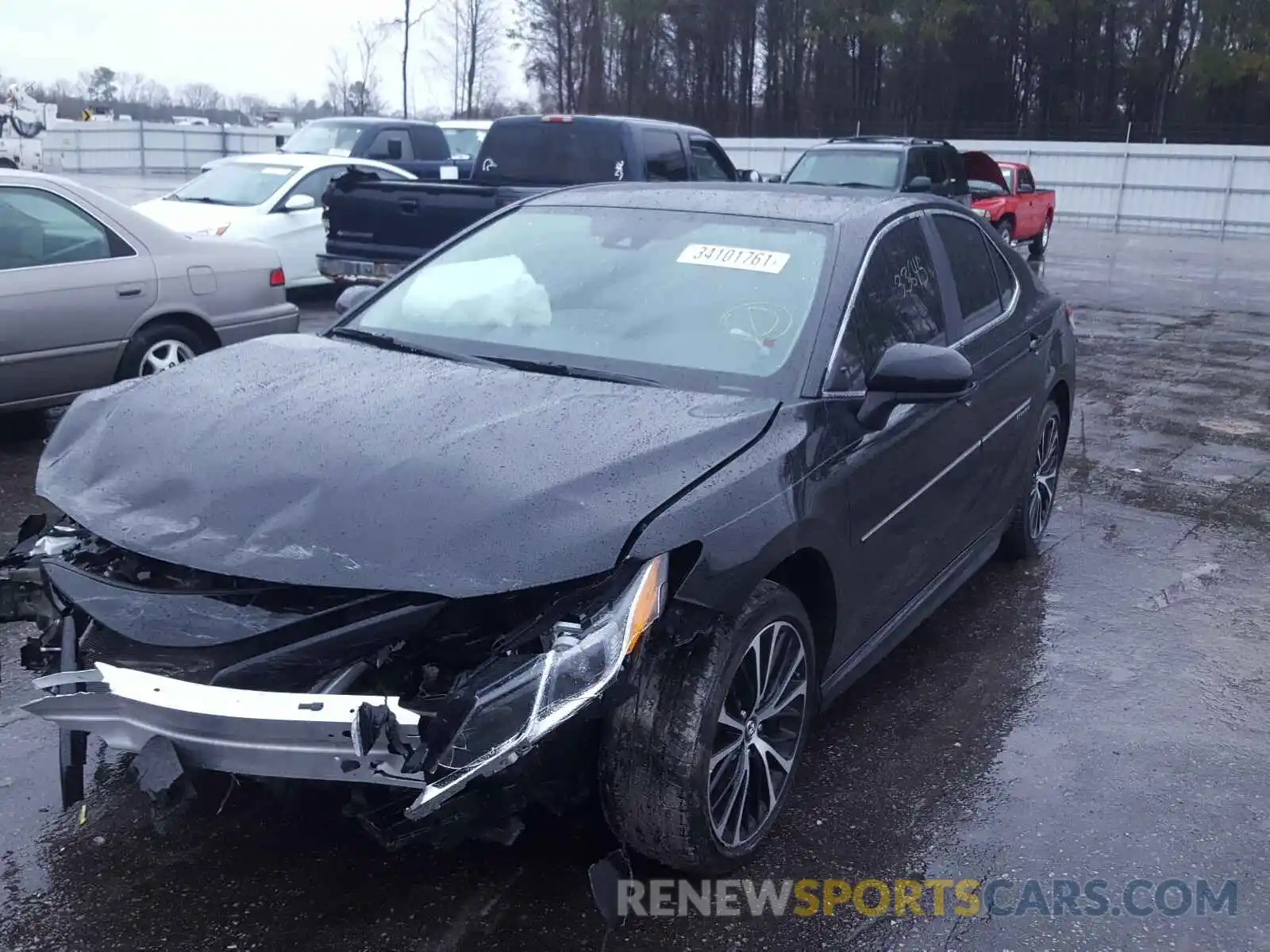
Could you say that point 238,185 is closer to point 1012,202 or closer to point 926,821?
point 926,821

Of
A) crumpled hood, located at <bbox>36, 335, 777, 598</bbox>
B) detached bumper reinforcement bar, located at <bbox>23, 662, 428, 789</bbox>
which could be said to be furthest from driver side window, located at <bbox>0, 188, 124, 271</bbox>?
detached bumper reinforcement bar, located at <bbox>23, 662, 428, 789</bbox>

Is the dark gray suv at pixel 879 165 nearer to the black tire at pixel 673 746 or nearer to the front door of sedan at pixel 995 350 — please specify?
the front door of sedan at pixel 995 350

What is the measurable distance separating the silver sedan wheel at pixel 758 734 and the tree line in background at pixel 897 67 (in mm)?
40447

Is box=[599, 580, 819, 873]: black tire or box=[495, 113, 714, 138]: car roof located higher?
box=[495, 113, 714, 138]: car roof

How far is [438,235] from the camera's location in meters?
10.2

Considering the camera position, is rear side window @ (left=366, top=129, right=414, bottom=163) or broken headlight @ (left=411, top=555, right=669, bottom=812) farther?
rear side window @ (left=366, top=129, right=414, bottom=163)

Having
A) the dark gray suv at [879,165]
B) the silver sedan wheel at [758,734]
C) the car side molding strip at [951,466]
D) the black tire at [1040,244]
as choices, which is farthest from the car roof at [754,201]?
the black tire at [1040,244]

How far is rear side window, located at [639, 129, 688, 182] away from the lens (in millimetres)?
11711

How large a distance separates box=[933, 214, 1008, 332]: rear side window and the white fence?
83.8 feet

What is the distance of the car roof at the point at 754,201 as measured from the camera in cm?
425

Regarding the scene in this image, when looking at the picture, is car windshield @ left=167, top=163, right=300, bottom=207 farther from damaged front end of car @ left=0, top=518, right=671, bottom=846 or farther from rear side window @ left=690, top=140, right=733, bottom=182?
damaged front end of car @ left=0, top=518, right=671, bottom=846

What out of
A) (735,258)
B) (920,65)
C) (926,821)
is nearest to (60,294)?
A: (735,258)

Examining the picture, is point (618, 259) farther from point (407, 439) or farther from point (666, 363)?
point (407, 439)

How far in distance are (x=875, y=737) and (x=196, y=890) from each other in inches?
84.4
